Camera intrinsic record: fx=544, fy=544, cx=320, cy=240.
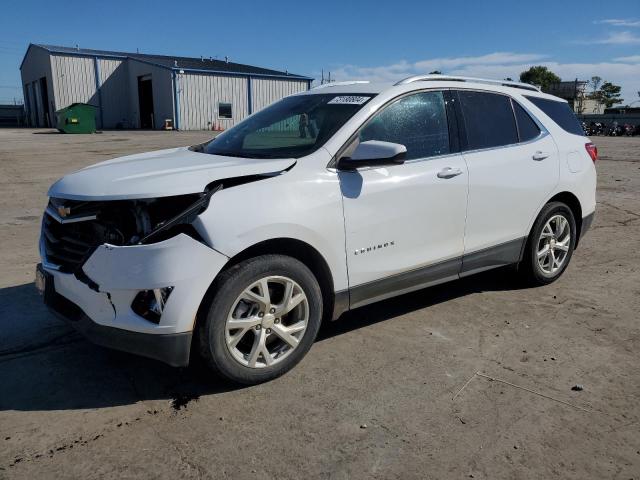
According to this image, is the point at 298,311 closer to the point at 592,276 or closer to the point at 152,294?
the point at 152,294

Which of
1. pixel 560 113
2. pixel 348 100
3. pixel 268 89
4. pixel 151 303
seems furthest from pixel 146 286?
pixel 268 89

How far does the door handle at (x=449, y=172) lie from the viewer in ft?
12.8

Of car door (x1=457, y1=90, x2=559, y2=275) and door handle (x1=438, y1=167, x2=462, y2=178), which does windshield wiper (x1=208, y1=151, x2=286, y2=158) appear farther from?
car door (x1=457, y1=90, x2=559, y2=275)

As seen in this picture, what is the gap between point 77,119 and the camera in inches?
1313

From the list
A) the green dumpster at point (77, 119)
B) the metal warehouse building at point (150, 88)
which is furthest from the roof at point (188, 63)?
the green dumpster at point (77, 119)

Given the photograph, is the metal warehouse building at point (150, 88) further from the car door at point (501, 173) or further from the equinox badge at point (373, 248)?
the equinox badge at point (373, 248)

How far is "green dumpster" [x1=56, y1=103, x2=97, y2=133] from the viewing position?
33156 mm

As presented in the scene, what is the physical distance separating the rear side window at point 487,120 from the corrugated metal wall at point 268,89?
126 ft

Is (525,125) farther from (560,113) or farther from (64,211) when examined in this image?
(64,211)

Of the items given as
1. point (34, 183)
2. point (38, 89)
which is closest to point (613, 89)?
point (38, 89)

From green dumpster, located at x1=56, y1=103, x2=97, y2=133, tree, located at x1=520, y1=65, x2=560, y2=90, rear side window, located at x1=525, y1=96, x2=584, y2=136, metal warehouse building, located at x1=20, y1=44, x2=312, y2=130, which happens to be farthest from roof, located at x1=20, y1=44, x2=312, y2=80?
tree, located at x1=520, y1=65, x2=560, y2=90

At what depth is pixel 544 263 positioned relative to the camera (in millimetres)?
4996

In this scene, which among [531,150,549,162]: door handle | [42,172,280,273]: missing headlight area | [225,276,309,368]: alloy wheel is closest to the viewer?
[42,172,280,273]: missing headlight area

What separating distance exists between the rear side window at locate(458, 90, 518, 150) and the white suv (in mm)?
14
